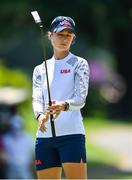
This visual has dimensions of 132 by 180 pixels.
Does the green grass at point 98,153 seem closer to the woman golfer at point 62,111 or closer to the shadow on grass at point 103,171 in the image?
the shadow on grass at point 103,171

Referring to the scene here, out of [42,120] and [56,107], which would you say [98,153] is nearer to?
[42,120]

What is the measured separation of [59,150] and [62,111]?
1.03 feet

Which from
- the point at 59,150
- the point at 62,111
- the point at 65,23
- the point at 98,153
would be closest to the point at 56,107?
the point at 62,111

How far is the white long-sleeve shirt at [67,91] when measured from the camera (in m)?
6.51

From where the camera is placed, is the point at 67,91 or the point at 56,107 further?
the point at 67,91

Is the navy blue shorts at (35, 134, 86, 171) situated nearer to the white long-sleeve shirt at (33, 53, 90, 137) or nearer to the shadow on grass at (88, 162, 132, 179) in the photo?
the white long-sleeve shirt at (33, 53, 90, 137)

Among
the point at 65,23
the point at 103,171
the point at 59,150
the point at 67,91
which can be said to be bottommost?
the point at 103,171

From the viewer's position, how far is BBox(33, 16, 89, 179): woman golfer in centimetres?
650

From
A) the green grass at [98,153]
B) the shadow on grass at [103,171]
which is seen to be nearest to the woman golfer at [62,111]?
the shadow on grass at [103,171]

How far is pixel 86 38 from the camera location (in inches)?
763

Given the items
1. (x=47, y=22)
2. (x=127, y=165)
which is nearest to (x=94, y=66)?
(x=127, y=165)

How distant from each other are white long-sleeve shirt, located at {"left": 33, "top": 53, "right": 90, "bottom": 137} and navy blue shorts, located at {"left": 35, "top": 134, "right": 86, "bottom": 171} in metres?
0.05

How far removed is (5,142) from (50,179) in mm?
7787

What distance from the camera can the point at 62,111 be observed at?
648 cm
